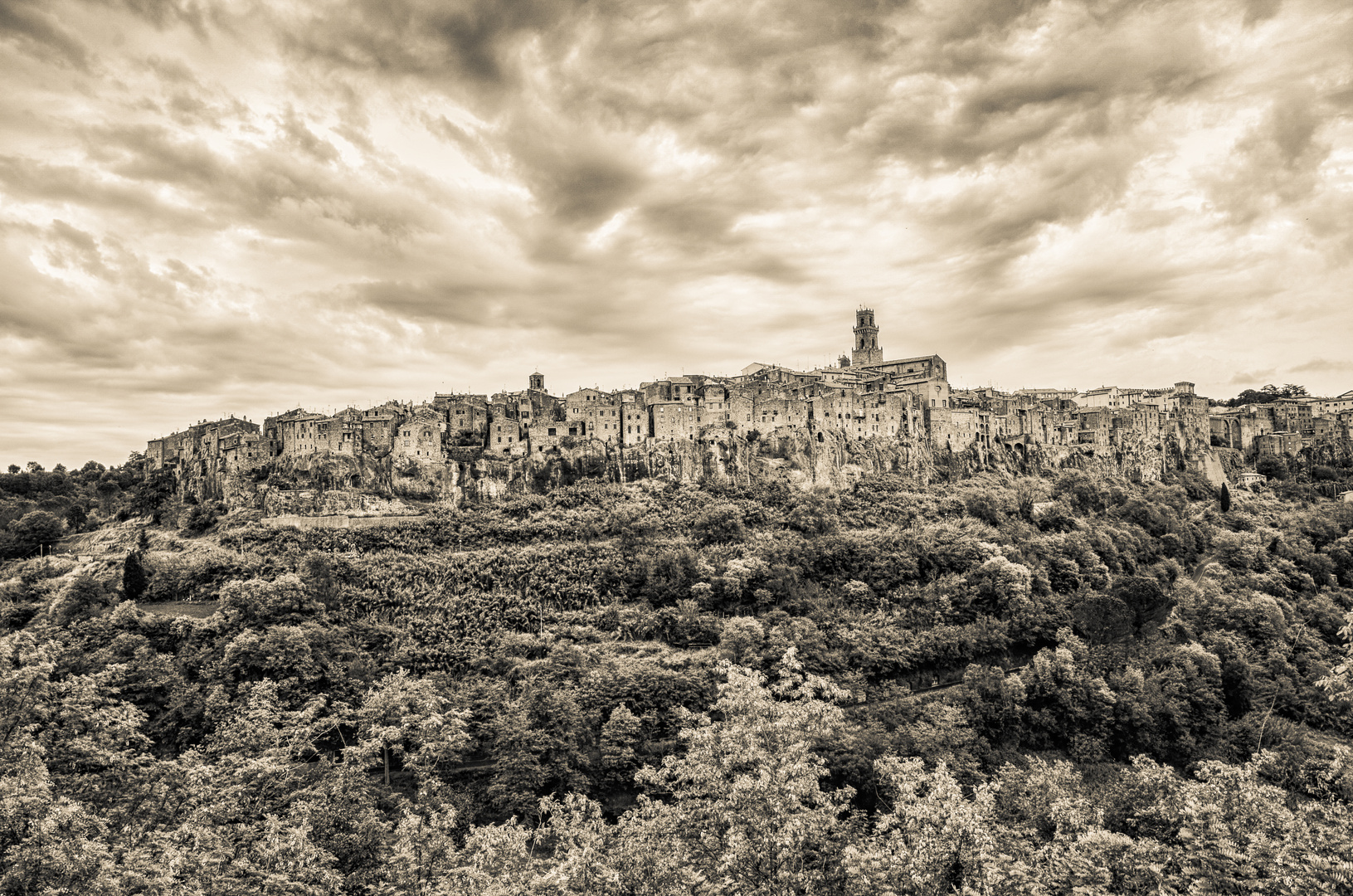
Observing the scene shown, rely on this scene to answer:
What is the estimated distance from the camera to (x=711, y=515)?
52.5 metres

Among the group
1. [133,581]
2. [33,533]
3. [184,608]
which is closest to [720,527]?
[184,608]

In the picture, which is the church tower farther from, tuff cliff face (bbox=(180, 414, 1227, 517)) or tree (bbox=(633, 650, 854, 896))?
tree (bbox=(633, 650, 854, 896))

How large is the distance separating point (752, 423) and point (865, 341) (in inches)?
1316

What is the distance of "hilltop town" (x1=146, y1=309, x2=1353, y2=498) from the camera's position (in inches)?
2338

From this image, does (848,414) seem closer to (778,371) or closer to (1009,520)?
(778,371)

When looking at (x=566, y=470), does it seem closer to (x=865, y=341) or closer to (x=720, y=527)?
(x=720, y=527)

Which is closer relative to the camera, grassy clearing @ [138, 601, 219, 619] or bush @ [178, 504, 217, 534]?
grassy clearing @ [138, 601, 219, 619]

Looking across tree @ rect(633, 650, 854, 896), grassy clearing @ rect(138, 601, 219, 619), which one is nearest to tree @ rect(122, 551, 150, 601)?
grassy clearing @ rect(138, 601, 219, 619)

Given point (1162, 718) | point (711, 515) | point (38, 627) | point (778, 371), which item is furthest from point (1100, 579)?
point (38, 627)

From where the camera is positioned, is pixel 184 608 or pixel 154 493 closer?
pixel 184 608

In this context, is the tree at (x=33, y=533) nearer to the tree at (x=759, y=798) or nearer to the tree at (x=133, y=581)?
the tree at (x=133, y=581)

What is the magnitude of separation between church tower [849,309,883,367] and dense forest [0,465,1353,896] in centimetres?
2756

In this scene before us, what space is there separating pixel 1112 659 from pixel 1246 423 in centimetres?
5978

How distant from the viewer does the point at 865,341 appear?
89.8 metres
